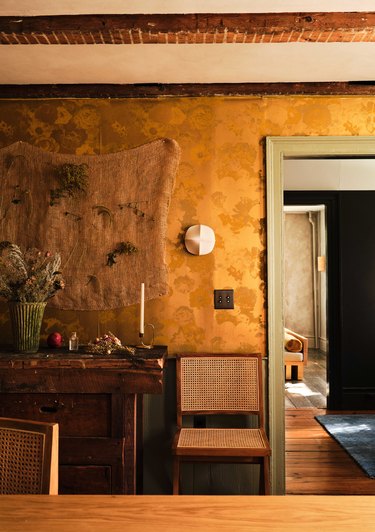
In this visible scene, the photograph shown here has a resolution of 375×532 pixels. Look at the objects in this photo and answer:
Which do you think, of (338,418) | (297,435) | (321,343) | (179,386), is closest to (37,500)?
(179,386)

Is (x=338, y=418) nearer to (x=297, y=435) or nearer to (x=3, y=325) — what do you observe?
(x=297, y=435)

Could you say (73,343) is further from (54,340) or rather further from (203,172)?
(203,172)

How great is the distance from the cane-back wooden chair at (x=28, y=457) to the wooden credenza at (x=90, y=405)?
0.97m

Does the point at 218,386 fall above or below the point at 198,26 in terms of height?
below

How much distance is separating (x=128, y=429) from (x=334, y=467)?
199 centimetres

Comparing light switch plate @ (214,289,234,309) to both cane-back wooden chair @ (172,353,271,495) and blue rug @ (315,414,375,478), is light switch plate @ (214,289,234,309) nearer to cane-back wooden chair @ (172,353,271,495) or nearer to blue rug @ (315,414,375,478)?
cane-back wooden chair @ (172,353,271,495)

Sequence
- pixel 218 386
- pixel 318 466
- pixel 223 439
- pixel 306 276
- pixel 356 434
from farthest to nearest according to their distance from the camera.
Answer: pixel 306 276 → pixel 356 434 → pixel 318 466 → pixel 218 386 → pixel 223 439

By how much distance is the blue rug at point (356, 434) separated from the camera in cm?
387

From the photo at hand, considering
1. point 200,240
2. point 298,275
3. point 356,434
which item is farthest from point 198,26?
point 298,275

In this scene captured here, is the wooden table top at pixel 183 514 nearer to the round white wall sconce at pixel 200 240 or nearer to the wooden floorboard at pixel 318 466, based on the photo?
the round white wall sconce at pixel 200 240

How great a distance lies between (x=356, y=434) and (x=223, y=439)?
218 centimetres

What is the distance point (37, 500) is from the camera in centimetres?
132

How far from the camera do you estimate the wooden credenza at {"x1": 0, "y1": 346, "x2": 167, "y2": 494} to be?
2500 mm

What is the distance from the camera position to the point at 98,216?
10.1 ft
